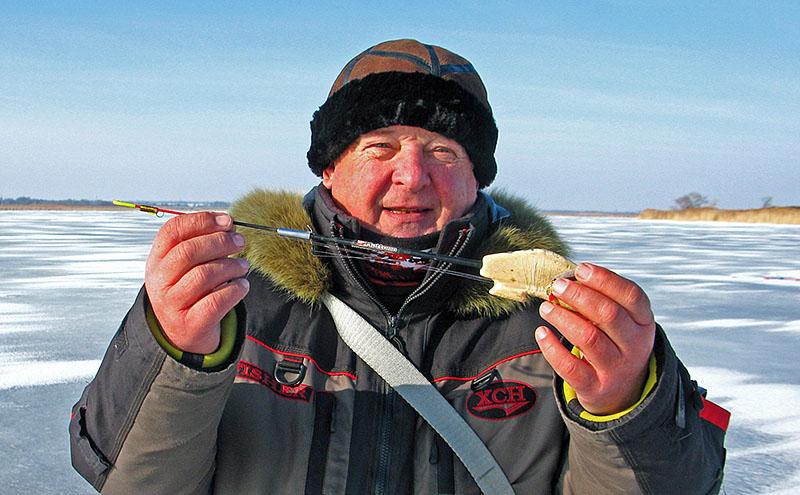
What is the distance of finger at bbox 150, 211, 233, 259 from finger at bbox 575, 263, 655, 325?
2.44 feet

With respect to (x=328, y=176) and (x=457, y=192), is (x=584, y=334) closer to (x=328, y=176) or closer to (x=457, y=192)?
(x=457, y=192)

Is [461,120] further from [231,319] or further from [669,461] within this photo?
[669,461]

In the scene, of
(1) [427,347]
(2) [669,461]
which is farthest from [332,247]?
(2) [669,461]

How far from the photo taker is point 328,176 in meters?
2.03

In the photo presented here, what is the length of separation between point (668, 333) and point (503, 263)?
12.5 feet

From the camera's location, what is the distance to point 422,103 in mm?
1827

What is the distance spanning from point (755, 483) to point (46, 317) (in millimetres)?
4927

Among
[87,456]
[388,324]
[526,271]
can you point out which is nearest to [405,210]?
[388,324]

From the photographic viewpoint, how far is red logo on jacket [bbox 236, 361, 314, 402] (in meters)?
1.61

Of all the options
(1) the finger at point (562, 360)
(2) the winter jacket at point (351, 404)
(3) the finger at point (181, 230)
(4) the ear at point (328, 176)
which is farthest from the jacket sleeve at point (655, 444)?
(4) the ear at point (328, 176)

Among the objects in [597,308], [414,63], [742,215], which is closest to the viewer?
[597,308]

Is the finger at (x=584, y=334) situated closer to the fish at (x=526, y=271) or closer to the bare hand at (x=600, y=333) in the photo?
the bare hand at (x=600, y=333)

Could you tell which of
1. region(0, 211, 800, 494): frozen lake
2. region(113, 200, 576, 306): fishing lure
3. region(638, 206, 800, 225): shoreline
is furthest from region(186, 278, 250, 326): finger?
region(638, 206, 800, 225): shoreline

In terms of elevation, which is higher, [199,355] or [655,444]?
[199,355]
